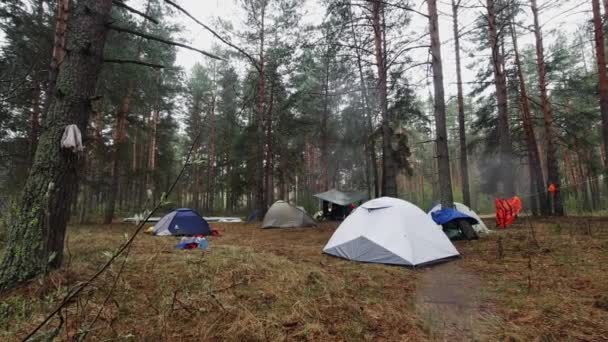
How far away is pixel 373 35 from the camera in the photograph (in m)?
9.39

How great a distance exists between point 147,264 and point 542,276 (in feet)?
16.0

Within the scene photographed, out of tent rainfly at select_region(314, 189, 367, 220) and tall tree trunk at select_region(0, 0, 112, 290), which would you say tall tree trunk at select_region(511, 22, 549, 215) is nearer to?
tent rainfly at select_region(314, 189, 367, 220)

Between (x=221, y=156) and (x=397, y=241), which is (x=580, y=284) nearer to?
(x=397, y=241)

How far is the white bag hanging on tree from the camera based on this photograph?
9.07ft

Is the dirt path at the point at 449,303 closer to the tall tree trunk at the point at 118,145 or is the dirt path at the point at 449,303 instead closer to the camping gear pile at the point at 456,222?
the camping gear pile at the point at 456,222

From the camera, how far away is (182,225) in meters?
7.57

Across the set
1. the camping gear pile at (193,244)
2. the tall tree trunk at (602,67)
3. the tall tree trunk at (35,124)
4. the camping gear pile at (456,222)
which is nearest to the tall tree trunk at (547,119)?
the tall tree trunk at (602,67)

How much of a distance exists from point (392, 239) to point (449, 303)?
5.41 feet

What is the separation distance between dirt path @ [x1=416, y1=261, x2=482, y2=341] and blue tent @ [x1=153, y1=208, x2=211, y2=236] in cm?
596

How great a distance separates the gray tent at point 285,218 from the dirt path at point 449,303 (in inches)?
250

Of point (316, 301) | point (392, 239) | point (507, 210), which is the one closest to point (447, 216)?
point (392, 239)

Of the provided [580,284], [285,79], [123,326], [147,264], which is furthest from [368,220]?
[285,79]

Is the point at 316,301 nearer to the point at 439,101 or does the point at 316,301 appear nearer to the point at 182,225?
the point at 439,101

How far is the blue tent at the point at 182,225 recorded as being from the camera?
7.41 m
